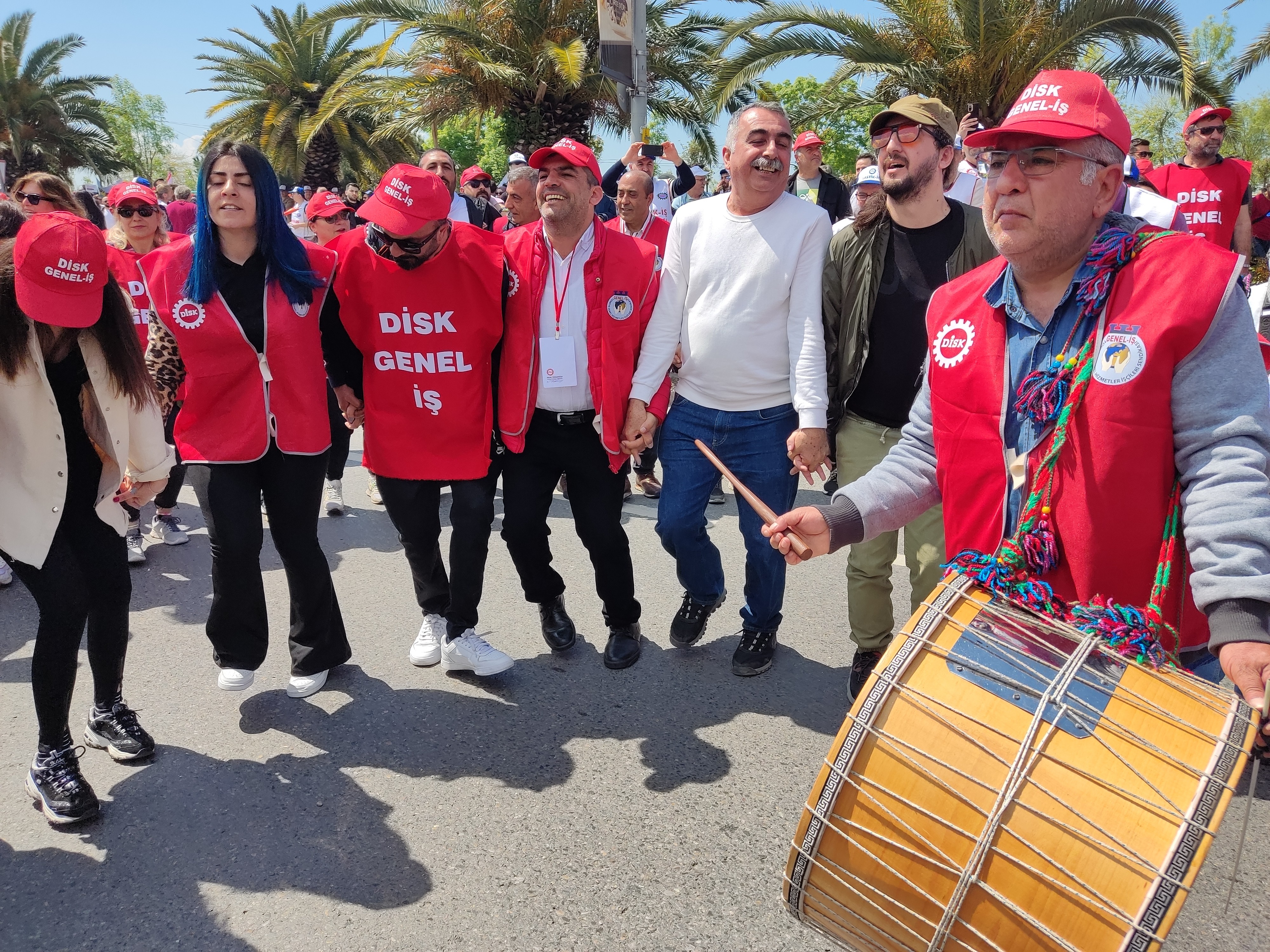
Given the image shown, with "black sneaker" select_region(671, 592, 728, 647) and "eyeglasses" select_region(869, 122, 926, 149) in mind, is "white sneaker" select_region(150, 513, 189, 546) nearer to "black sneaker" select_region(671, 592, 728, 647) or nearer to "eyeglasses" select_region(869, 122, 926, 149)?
"black sneaker" select_region(671, 592, 728, 647)

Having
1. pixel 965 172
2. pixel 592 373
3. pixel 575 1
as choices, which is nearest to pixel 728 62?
pixel 575 1

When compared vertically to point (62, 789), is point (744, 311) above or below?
above

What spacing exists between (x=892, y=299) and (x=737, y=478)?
920 millimetres

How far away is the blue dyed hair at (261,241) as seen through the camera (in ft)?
10.8

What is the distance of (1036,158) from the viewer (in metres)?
1.97

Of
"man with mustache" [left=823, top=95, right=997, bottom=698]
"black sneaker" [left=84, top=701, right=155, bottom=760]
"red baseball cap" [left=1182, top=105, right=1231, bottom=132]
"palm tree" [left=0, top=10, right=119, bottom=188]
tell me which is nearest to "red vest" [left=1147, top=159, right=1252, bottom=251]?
"red baseball cap" [left=1182, top=105, right=1231, bottom=132]

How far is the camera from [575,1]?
592 inches

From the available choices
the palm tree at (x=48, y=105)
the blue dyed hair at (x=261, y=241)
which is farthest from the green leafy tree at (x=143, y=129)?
the blue dyed hair at (x=261, y=241)

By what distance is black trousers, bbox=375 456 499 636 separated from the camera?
378cm

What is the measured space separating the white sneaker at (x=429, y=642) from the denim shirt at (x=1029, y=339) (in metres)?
2.57

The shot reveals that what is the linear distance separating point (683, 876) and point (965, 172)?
4.95 meters

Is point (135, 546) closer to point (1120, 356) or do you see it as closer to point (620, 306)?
point (620, 306)

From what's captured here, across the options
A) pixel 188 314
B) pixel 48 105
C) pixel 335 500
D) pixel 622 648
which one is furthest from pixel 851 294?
pixel 48 105

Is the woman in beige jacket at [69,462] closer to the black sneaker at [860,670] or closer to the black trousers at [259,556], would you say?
the black trousers at [259,556]
